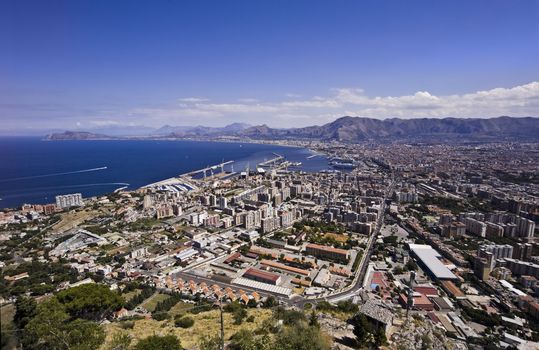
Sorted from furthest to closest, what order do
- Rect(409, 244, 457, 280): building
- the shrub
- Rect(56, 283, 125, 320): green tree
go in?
Rect(409, 244, 457, 280): building
the shrub
Rect(56, 283, 125, 320): green tree

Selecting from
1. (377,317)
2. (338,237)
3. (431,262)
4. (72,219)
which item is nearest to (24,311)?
(377,317)

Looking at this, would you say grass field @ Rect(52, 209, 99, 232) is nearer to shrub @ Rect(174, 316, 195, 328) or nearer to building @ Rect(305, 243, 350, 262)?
shrub @ Rect(174, 316, 195, 328)

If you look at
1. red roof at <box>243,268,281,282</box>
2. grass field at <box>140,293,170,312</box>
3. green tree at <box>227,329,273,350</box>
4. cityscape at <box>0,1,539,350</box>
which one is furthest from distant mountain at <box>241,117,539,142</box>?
green tree at <box>227,329,273,350</box>

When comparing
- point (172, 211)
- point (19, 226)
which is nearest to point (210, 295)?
point (172, 211)

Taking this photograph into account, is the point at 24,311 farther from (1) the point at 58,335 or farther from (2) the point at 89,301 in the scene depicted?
(1) the point at 58,335

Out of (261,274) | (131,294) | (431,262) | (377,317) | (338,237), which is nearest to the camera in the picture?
(377,317)

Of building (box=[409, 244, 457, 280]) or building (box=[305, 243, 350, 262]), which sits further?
building (box=[305, 243, 350, 262])
